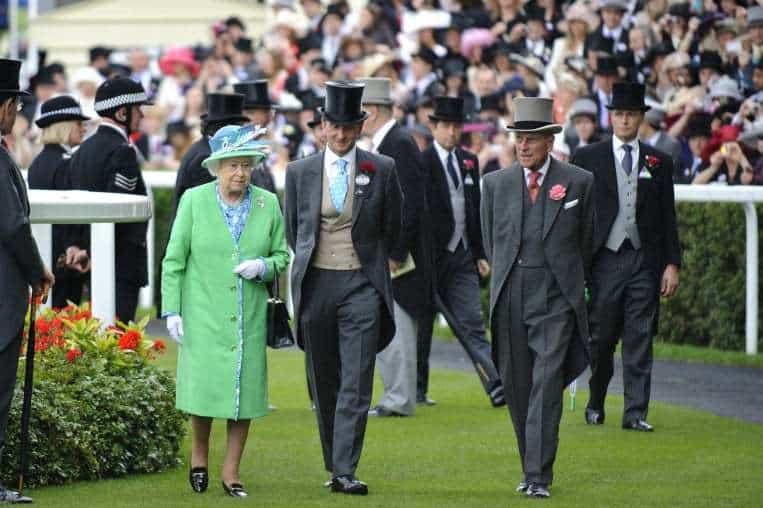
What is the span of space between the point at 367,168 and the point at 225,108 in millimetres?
2156

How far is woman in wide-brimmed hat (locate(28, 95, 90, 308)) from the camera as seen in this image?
11516 millimetres

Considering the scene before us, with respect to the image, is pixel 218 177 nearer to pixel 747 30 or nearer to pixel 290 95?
pixel 747 30

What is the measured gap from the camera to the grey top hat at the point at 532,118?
360 inches

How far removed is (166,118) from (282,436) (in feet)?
41.5

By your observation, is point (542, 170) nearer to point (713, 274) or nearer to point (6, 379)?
point (6, 379)

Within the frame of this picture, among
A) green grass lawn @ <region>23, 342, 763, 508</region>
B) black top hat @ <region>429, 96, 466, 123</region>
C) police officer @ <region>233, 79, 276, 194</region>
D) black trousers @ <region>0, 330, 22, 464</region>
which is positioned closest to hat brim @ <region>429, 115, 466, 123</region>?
black top hat @ <region>429, 96, 466, 123</region>

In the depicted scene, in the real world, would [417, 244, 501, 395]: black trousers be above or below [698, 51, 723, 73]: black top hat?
below

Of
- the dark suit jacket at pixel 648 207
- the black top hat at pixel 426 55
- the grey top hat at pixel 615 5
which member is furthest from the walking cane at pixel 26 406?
the black top hat at pixel 426 55

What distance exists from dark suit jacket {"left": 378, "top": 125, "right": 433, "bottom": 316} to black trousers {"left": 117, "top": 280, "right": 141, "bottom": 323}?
1.71m

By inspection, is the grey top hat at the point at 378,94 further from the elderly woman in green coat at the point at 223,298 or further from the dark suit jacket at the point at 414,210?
the elderly woman in green coat at the point at 223,298

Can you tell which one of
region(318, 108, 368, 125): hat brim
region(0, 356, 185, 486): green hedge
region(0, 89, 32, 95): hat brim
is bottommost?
region(0, 356, 185, 486): green hedge

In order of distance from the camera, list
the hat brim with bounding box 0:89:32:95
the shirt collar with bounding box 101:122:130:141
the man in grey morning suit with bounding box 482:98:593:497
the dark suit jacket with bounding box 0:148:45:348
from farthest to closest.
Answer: the shirt collar with bounding box 101:122:130:141 < the man in grey morning suit with bounding box 482:98:593:497 < the hat brim with bounding box 0:89:32:95 < the dark suit jacket with bounding box 0:148:45:348

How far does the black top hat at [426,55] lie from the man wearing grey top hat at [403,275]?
26.1ft

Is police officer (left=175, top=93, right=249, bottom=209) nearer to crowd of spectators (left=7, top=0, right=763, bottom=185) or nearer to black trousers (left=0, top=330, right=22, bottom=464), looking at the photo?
crowd of spectators (left=7, top=0, right=763, bottom=185)
